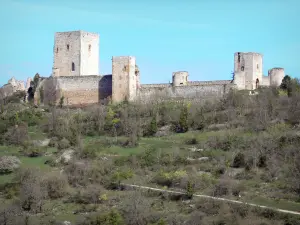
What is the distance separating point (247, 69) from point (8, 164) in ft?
47.2

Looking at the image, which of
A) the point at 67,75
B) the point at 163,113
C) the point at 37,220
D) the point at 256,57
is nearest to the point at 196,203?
the point at 37,220

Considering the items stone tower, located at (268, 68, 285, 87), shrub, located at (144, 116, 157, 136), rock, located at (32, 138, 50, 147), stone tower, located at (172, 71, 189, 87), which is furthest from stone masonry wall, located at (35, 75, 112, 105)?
stone tower, located at (268, 68, 285, 87)

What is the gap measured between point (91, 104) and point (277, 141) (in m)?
12.6

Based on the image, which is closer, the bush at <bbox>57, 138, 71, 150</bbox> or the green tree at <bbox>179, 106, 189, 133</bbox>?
the bush at <bbox>57, 138, 71, 150</bbox>

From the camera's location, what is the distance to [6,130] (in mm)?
37219

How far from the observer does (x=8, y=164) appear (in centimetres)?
3133

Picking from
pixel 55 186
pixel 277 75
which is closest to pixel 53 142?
pixel 55 186

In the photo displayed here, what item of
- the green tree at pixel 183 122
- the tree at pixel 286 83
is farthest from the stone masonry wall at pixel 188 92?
the green tree at pixel 183 122

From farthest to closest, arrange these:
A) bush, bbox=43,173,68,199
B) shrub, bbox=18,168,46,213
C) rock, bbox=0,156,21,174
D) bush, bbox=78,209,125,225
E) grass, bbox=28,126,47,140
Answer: grass, bbox=28,126,47,140 < rock, bbox=0,156,21,174 < bush, bbox=43,173,68,199 < shrub, bbox=18,168,46,213 < bush, bbox=78,209,125,225

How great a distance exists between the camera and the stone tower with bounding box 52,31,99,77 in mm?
42625

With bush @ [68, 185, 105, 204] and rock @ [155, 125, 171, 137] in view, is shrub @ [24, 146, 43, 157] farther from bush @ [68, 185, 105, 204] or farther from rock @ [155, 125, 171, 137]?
bush @ [68, 185, 105, 204]

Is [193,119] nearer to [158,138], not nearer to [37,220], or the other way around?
[158,138]

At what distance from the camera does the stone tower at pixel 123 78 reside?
129ft

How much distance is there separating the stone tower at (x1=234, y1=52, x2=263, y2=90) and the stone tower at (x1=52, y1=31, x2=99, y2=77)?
8766 mm
